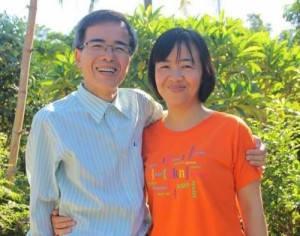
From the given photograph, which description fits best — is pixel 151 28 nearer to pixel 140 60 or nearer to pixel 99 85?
pixel 140 60

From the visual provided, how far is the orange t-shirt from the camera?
6.56 feet

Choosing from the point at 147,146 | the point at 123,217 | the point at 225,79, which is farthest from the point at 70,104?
the point at 225,79

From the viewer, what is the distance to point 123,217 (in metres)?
2.07

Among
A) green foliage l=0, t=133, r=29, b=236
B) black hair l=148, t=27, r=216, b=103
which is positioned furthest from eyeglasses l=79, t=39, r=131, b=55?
green foliage l=0, t=133, r=29, b=236

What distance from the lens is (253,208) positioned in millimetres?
2029

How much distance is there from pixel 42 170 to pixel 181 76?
0.69 m

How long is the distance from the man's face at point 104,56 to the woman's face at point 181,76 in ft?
0.64

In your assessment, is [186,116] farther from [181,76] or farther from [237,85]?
[237,85]

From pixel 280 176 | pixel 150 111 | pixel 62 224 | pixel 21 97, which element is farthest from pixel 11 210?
pixel 62 224

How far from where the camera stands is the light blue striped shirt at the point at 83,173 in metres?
2.03

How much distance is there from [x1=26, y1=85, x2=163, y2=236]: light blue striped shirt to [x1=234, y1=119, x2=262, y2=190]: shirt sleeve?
1.40 feet

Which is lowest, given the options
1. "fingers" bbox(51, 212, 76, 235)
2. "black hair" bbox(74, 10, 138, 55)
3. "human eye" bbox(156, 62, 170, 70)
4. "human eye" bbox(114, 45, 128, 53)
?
"fingers" bbox(51, 212, 76, 235)

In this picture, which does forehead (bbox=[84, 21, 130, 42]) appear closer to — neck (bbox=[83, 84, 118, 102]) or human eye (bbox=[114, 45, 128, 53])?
human eye (bbox=[114, 45, 128, 53])

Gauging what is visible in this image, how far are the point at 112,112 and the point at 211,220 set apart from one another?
0.65 metres
